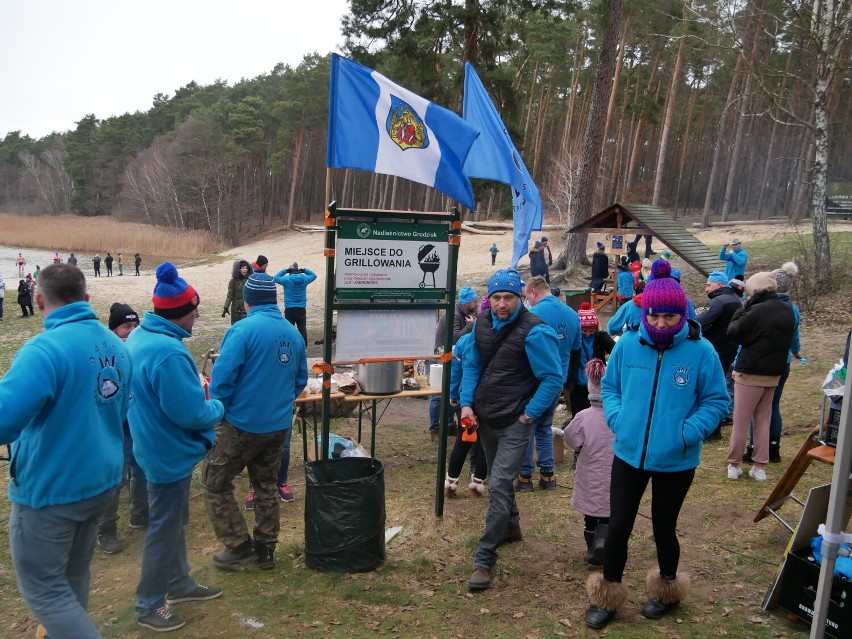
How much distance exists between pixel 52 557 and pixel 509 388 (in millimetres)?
2689

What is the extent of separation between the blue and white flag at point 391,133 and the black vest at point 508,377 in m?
1.19

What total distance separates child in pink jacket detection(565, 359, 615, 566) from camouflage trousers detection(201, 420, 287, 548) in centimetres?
206

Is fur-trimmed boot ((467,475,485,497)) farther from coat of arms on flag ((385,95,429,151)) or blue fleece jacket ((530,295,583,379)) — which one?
coat of arms on flag ((385,95,429,151))

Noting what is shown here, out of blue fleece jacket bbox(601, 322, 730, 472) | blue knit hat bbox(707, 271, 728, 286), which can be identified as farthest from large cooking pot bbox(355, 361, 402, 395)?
blue knit hat bbox(707, 271, 728, 286)

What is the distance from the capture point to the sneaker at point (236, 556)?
4469 millimetres

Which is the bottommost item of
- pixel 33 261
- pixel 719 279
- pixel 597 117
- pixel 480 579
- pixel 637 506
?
pixel 33 261

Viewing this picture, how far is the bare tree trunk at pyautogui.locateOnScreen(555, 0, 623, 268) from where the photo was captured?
18344 millimetres

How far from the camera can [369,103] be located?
4.91 meters

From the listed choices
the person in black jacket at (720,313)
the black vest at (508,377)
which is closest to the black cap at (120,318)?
the black vest at (508,377)

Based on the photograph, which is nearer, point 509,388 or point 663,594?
point 663,594

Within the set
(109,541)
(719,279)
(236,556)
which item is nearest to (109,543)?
(109,541)

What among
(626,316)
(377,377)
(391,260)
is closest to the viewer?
(391,260)

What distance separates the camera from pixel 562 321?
6.34m

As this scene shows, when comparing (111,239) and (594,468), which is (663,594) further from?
(111,239)
